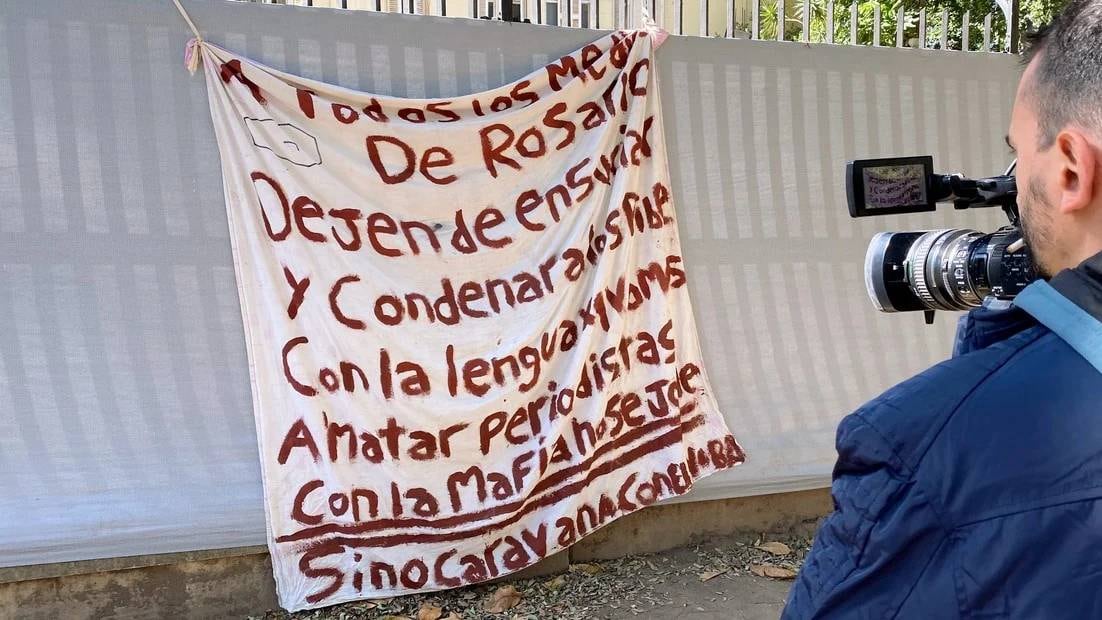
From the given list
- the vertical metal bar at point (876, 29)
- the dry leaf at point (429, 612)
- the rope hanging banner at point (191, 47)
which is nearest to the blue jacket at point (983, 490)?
the dry leaf at point (429, 612)

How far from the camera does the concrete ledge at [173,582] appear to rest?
9.41 feet

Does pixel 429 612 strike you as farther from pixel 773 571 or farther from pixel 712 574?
pixel 773 571

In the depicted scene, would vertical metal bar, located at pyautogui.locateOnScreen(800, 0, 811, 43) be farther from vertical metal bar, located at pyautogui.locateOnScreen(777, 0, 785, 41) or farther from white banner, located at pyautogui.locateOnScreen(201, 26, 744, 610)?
white banner, located at pyautogui.locateOnScreen(201, 26, 744, 610)

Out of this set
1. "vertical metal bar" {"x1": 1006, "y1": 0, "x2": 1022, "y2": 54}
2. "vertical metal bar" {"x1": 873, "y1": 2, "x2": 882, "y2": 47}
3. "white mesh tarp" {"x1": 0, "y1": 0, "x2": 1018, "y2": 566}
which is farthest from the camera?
"vertical metal bar" {"x1": 1006, "y1": 0, "x2": 1022, "y2": 54}

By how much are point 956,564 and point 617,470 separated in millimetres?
2738

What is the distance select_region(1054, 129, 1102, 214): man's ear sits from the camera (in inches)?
31.6

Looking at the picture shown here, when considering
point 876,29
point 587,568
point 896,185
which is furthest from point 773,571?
point 896,185

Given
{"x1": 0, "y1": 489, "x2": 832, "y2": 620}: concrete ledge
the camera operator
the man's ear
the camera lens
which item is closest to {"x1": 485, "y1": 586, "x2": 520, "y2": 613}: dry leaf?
{"x1": 0, "y1": 489, "x2": 832, "y2": 620}: concrete ledge

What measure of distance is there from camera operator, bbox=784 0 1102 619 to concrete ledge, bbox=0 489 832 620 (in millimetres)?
2710

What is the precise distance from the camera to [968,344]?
0.93m

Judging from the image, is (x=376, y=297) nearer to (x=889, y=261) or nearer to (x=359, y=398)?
(x=359, y=398)

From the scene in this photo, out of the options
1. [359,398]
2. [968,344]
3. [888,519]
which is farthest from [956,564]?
[359,398]

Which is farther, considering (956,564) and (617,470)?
(617,470)

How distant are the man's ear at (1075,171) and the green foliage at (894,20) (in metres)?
2.90
